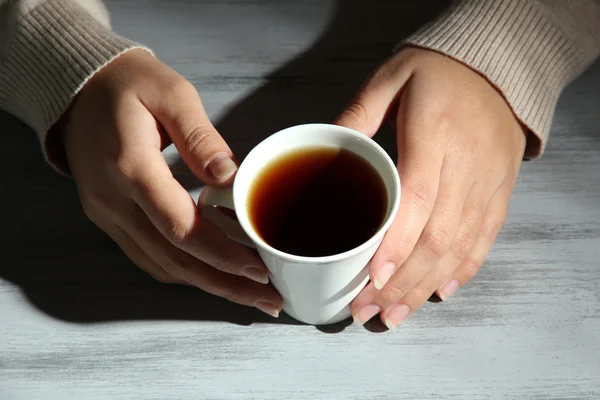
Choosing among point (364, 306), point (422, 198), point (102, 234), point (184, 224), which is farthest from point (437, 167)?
point (102, 234)

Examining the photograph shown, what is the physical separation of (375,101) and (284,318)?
0.85ft

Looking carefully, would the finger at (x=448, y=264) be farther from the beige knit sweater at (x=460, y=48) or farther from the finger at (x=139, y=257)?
the finger at (x=139, y=257)

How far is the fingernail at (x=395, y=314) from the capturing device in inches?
24.5

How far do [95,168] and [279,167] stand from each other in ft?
0.77

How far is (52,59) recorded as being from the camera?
0.71 m

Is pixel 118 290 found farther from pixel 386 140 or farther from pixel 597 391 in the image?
pixel 597 391

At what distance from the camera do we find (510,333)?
634mm

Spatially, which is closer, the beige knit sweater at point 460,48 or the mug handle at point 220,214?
the mug handle at point 220,214

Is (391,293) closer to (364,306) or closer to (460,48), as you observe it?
(364,306)

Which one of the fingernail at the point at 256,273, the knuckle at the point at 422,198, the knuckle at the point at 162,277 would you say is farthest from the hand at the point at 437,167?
the knuckle at the point at 162,277

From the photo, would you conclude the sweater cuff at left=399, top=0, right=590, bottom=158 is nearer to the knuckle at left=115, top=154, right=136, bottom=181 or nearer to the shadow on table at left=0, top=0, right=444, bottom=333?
the shadow on table at left=0, top=0, right=444, bottom=333

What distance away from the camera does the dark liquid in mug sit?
518 mm

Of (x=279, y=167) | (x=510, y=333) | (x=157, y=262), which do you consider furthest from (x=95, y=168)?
(x=510, y=333)

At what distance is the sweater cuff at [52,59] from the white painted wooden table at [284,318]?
0.07m
